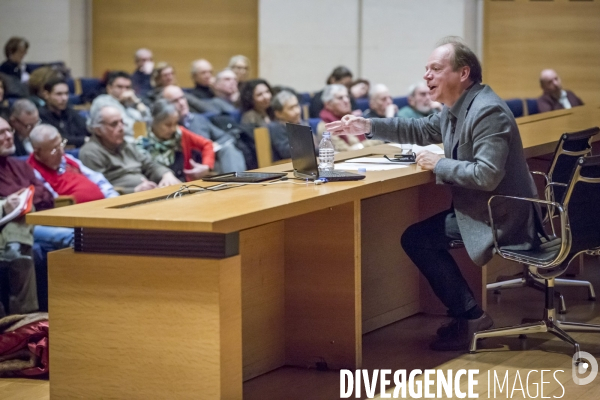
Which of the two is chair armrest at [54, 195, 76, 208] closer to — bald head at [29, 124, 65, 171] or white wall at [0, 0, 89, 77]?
bald head at [29, 124, 65, 171]

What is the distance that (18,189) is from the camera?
14.6ft

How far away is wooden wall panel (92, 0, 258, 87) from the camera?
10.6 meters

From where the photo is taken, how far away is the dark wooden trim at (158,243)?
2914 millimetres

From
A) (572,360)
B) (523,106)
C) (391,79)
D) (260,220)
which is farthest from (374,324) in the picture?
(391,79)

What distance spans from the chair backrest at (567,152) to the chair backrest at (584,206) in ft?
2.27

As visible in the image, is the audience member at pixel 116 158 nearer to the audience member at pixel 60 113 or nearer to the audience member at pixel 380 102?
the audience member at pixel 60 113

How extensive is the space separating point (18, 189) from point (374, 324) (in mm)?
1798

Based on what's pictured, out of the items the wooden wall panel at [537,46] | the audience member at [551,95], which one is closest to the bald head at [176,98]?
the audience member at [551,95]

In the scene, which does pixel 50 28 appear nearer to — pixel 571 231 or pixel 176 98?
pixel 176 98

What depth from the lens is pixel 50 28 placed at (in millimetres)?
10086

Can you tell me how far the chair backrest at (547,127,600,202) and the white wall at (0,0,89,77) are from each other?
6856 mm

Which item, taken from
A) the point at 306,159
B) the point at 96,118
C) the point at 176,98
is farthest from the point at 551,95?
the point at 306,159

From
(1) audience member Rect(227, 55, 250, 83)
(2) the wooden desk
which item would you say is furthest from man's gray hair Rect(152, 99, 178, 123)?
(1) audience member Rect(227, 55, 250, 83)

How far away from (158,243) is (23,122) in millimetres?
2779
